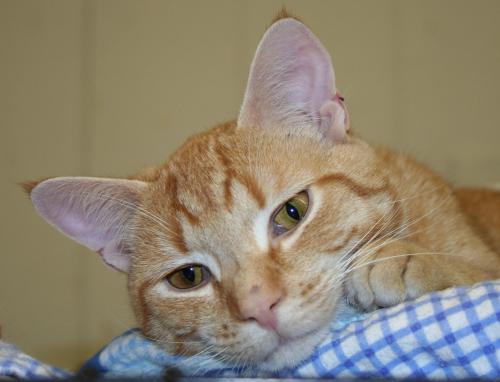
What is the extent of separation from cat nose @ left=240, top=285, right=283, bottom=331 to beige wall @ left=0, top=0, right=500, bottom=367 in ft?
6.44

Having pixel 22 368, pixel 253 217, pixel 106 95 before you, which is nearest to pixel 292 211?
pixel 253 217


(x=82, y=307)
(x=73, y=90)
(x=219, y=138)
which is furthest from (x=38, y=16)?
(x=219, y=138)

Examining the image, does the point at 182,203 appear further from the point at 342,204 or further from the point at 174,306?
the point at 342,204

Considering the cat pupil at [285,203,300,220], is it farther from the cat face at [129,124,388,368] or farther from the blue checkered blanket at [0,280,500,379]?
the blue checkered blanket at [0,280,500,379]

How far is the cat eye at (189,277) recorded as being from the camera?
65.3 inches

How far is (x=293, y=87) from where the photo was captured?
1799 mm

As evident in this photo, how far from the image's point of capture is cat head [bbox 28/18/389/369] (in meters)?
1.45

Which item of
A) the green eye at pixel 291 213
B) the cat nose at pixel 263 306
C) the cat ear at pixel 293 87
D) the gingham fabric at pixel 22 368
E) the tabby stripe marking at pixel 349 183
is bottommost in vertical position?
the gingham fabric at pixel 22 368

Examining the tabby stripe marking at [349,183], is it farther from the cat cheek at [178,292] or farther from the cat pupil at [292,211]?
the cat cheek at [178,292]

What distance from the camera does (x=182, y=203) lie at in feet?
5.67

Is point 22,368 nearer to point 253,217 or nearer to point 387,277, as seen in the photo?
point 253,217

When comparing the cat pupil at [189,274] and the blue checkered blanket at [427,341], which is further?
the cat pupil at [189,274]

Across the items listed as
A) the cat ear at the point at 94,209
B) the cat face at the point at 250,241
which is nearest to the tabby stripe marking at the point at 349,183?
the cat face at the point at 250,241

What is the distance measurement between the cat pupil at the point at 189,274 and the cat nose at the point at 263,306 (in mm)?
313
